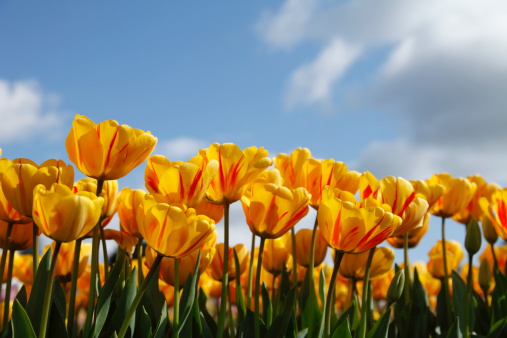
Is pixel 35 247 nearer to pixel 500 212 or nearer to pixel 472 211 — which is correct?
pixel 500 212

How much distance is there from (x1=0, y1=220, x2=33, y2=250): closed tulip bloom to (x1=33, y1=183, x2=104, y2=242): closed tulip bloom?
29.9 inches

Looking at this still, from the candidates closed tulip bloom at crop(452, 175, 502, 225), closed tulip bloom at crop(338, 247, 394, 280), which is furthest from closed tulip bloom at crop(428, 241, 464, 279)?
closed tulip bloom at crop(338, 247, 394, 280)

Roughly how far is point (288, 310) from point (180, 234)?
0.52 m

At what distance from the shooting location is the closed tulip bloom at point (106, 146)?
1.54m

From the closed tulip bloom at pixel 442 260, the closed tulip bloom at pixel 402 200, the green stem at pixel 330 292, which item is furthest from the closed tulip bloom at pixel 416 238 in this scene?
the green stem at pixel 330 292

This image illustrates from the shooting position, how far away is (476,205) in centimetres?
327

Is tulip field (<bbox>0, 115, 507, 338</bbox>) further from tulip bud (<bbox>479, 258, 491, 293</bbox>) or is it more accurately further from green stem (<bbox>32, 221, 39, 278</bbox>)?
tulip bud (<bbox>479, 258, 491, 293</bbox>)

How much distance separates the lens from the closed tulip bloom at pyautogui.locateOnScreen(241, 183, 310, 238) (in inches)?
65.9

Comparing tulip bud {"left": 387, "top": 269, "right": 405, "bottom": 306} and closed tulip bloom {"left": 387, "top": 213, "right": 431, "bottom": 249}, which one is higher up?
closed tulip bloom {"left": 387, "top": 213, "right": 431, "bottom": 249}

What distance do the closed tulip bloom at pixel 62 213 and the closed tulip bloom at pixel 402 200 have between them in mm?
915

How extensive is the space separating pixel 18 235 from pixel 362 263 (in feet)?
4.39

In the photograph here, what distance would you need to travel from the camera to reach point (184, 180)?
155 cm

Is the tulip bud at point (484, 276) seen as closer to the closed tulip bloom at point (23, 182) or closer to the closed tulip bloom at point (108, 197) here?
the closed tulip bloom at point (108, 197)

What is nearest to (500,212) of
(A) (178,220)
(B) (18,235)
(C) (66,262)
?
(A) (178,220)
